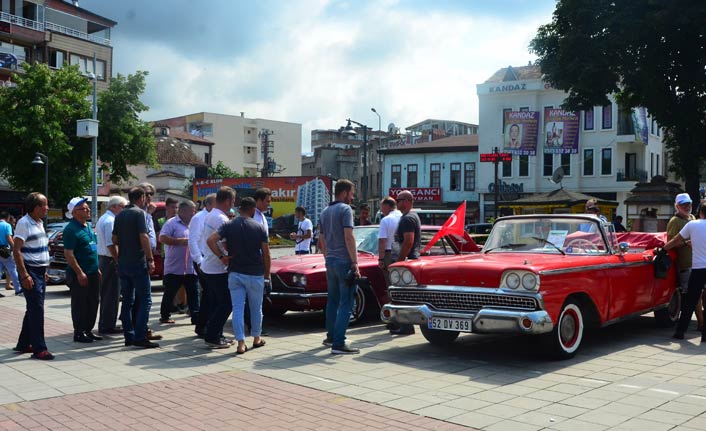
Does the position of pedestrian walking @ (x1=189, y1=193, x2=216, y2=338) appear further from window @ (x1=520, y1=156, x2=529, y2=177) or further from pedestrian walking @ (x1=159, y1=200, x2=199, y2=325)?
window @ (x1=520, y1=156, x2=529, y2=177)

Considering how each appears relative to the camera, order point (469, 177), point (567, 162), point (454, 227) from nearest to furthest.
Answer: point (454, 227), point (567, 162), point (469, 177)

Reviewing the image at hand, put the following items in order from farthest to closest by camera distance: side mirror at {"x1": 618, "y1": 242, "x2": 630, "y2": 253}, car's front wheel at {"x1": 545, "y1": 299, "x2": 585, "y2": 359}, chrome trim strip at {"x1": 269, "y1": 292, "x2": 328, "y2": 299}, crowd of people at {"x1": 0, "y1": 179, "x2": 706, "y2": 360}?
chrome trim strip at {"x1": 269, "y1": 292, "x2": 328, "y2": 299}, side mirror at {"x1": 618, "y1": 242, "x2": 630, "y2": 253}, crowd of people at {"x1": 0, "y1": 179, "x2": 706, "y2": 360}, car's front wheel at {"x1": 545, "y1": 299, "x2": 585, "y2": 359}

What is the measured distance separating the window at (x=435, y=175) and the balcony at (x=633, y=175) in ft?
47.5

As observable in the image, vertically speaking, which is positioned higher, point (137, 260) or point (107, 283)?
point (137, 260)

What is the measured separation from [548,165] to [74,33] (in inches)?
1418

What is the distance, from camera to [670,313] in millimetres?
10164

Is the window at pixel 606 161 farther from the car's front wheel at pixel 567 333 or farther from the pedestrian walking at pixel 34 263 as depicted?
the pedestrian walking at pixel 34 263

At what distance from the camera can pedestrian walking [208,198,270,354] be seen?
8219mm

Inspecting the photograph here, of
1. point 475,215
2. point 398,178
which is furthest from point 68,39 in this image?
point 475,215

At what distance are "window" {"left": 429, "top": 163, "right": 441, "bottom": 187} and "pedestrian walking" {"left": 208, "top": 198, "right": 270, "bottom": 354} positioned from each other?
51.3 meters

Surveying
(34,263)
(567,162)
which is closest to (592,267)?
(34,263)

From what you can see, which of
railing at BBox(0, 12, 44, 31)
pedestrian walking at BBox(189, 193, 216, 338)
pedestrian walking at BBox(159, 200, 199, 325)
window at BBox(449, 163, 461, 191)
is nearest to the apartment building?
railing at BBox(0, 12, 44, 31)

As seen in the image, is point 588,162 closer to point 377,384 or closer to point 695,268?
point 695,268

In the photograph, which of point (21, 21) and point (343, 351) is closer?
point (343, 351)
